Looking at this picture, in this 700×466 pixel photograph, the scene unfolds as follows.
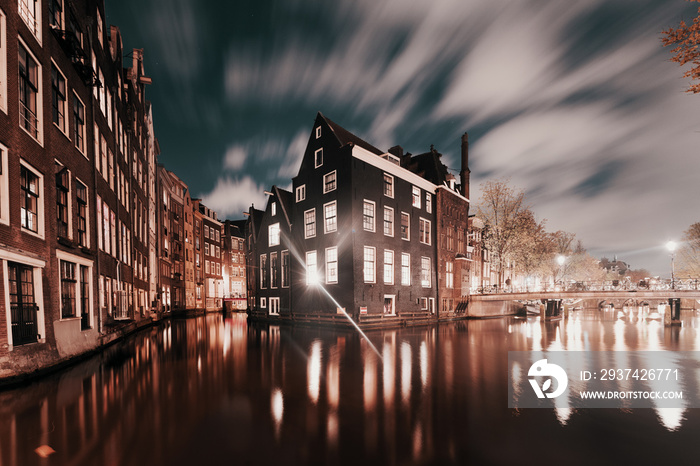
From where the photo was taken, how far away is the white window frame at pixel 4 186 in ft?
34.7

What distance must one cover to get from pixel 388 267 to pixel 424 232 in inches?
299

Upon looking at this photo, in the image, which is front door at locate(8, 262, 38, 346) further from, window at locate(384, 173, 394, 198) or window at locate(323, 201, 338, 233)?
window at locate(384, 173, 394, 198)

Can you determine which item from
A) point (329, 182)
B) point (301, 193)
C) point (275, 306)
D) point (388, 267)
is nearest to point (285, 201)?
point (301, 193)

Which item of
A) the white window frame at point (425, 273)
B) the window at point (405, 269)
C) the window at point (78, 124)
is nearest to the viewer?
the window at point (78, 124)

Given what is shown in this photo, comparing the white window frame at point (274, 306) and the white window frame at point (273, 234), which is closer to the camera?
the white window frame at point (274, 306)

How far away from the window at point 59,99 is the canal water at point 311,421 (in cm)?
1095

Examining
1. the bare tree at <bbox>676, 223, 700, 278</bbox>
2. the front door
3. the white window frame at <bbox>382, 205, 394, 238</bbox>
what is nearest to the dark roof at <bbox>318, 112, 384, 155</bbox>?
the white window frame at <bbox>382, 205, 394, 238</bbox>

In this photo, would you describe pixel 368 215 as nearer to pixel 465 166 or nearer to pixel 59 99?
pixel 465 166

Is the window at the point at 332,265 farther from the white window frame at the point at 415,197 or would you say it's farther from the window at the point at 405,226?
the white window frame at the point at 415,197

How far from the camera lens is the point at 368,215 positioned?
30.0 metres

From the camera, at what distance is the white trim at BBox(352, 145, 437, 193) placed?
2886 cm

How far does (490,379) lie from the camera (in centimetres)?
1115

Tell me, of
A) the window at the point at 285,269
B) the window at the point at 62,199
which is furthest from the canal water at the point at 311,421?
the window at the point at 285,269

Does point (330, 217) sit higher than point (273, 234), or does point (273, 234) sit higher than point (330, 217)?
point (330, 217)
